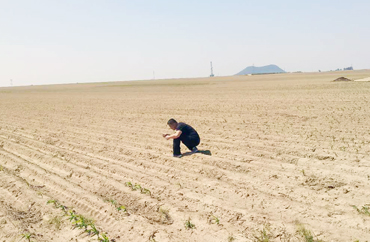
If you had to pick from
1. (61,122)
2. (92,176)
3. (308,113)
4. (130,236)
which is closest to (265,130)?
(308,113)

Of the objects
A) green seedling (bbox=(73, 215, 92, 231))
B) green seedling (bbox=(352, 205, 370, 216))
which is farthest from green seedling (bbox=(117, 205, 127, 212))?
green seedling (bbox=(352, 205, 370, 216))

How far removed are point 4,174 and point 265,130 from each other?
679cm

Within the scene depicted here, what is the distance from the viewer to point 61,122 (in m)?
13.9

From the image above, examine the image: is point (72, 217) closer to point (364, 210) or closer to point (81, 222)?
point (81, 222)

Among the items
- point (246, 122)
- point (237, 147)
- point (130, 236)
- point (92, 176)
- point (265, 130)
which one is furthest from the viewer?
point (246, 122)

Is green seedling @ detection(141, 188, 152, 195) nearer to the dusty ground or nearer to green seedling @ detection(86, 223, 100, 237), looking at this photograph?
the dusty ground

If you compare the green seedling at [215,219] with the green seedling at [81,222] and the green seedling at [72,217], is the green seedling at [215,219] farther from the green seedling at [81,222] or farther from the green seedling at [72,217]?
the green seedling at [72,217]

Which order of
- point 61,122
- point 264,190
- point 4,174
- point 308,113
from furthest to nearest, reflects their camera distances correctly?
point 61,122, point 308,113, point 4,174, point 264,190

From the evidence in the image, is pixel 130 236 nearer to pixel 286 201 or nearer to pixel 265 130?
pixel 286 201

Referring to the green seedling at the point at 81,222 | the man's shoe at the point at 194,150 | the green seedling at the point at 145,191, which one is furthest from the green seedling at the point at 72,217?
the man's shoe at the point at 194,150

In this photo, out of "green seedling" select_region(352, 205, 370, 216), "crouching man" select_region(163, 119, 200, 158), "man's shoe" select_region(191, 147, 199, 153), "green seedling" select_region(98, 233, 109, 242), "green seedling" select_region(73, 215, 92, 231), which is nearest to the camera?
"green seedling" select_region(98, 233, 109, 242)

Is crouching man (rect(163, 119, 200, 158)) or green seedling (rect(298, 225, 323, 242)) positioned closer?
green seedling (rect(298, 225, 323, 242))

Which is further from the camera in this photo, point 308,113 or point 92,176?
point 308,113

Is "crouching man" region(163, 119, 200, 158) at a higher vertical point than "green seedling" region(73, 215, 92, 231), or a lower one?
higher
